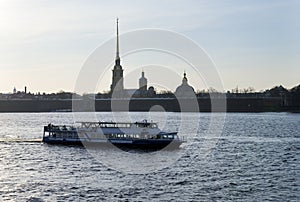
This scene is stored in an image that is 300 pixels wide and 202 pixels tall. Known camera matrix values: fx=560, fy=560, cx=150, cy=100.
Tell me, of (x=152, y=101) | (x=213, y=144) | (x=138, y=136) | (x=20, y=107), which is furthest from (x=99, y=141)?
(x=20, y=107)

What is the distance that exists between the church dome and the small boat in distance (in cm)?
11863

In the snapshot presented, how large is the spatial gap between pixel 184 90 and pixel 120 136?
12471cm

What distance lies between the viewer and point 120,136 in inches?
2226

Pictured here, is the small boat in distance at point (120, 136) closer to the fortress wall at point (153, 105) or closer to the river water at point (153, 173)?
the river water at point (153, 173)

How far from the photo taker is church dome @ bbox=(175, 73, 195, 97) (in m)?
179

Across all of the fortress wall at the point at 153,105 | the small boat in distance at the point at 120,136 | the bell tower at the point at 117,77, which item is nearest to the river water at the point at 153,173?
the small boat in distance at the point at 120,136

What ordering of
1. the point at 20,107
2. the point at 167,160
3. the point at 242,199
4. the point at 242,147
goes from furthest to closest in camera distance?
the point at 20,107, the point at 242,147, the point at 167,160, the point at 242,199

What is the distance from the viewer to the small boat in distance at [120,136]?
5309cm

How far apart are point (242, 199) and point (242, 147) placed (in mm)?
26577

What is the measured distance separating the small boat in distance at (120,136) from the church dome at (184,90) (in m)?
119

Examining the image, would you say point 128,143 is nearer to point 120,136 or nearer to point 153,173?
point 120,136

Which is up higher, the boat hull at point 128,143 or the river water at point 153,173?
the boat hull at point 128,143

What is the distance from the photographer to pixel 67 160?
44.1 metres

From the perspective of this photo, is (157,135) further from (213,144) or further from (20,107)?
(20,107)
